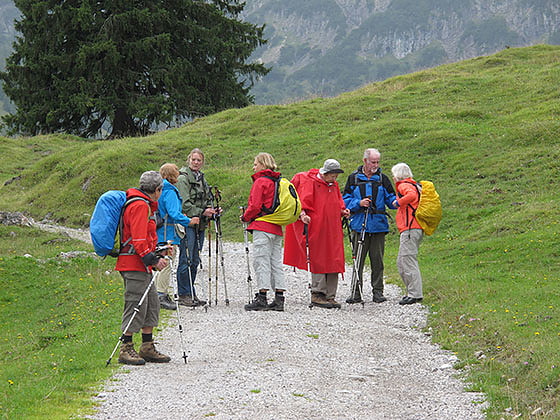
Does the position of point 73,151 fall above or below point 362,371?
above

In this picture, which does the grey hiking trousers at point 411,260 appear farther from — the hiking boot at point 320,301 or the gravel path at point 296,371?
the hiking boot at point 320,301

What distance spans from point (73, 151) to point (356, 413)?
34.0 metres

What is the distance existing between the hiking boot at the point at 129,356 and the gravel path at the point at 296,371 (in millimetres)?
106

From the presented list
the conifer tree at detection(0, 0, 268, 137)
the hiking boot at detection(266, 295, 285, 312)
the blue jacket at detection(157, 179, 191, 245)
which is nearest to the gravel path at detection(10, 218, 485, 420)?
the hiking boot at detection(266, 295, 285, 312)

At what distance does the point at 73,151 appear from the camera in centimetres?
3869

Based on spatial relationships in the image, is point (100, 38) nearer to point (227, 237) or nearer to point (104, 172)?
point (104, 172)

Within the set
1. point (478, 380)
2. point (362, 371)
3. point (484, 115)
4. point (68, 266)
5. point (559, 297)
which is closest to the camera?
point (478, 380)

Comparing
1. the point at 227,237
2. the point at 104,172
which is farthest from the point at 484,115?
the point at 104,172

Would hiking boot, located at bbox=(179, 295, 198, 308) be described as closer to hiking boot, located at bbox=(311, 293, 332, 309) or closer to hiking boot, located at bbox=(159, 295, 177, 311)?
hiking boot, located at bbox=(159, 295, 177, 311)

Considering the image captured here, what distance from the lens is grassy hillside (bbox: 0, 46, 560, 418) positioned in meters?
10.2

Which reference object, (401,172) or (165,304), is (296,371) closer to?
(165,304)

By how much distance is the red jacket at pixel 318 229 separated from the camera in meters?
13.1

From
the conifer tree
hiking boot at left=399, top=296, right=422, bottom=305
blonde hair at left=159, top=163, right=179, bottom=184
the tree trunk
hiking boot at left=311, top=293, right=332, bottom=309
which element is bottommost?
hiking boot at left=399, top=296, right=422, bottom=305

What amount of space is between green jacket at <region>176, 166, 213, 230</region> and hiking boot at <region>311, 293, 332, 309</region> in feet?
8.60
